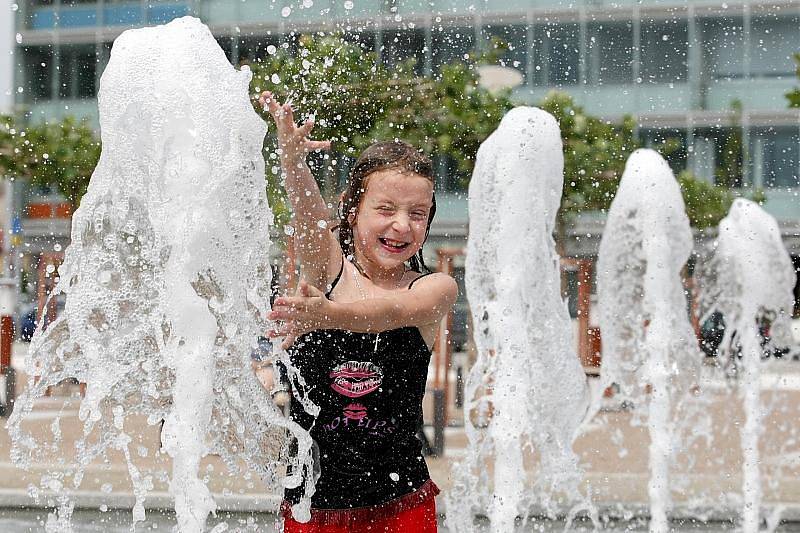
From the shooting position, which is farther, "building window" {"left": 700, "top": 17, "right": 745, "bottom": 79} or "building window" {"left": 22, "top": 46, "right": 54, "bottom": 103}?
"building window" {"left": 22, "top": 46, "right": 54, "bottom": 103}

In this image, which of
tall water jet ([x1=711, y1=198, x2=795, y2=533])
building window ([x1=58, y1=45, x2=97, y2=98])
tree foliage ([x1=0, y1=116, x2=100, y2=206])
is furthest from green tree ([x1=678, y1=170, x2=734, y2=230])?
building window ([x1=58, y1=45, x2=97, y2=98])

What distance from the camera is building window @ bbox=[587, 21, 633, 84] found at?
41.7 feet

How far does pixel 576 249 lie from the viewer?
43.0 feet

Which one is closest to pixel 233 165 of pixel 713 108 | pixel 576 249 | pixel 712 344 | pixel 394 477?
pixel 394 477

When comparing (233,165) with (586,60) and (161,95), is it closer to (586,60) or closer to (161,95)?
(161,95)

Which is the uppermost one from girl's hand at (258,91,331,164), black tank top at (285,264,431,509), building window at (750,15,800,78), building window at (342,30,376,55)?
building window at (750,15,800,78)

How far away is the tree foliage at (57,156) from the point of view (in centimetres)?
1042

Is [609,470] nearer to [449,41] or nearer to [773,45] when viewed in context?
[449,41]

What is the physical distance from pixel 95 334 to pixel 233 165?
1.89ft

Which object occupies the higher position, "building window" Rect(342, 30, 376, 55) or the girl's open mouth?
"building window" Rect(342, 30, 376, 55)

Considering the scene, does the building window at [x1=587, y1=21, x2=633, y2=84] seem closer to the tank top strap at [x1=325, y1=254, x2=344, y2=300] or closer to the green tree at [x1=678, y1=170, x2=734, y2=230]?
the green tree at [x1=678, y1=170, x2=734, y2=230]

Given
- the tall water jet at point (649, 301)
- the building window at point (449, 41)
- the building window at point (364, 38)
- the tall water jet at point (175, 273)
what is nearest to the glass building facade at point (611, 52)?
the building window at point (449, 41)


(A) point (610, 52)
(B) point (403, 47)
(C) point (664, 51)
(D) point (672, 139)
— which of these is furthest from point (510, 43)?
(C) point (664, 51)

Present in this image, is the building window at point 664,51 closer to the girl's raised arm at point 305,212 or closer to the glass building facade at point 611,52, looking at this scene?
the glass building facade at point 611,52
